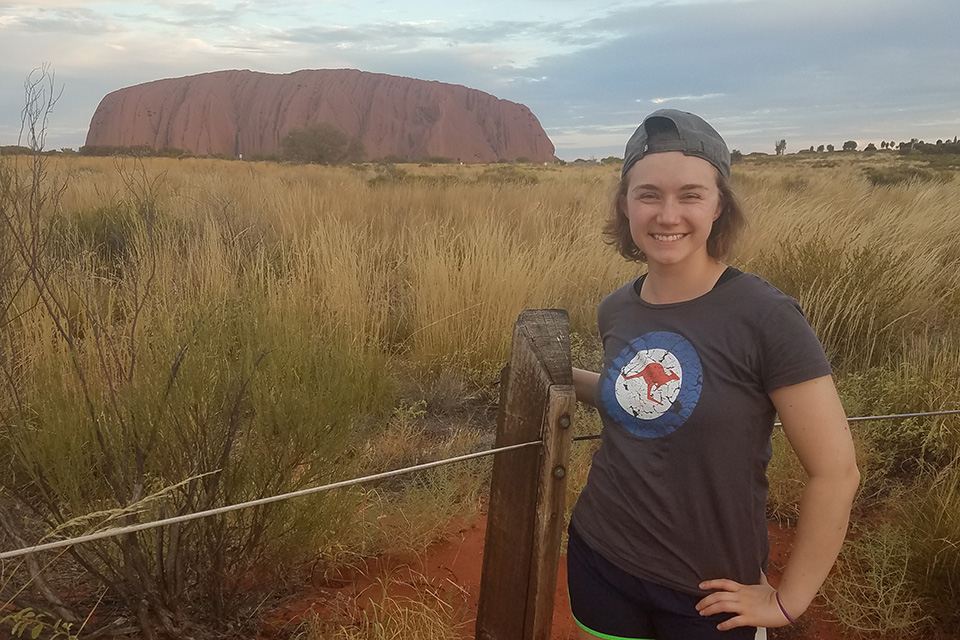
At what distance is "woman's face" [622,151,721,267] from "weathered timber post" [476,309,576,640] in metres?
0.26

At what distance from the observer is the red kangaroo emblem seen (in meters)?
1.19

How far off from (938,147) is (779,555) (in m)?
46.3

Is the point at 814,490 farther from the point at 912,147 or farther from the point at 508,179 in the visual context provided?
the point at 912,147

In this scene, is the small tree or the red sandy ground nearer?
the red sandy ground

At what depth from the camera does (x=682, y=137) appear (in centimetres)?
120

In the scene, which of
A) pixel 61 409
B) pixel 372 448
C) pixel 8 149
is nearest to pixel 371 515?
pixel 372 448

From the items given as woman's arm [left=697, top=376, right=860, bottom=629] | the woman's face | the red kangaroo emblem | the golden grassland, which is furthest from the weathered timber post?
the golden grassland

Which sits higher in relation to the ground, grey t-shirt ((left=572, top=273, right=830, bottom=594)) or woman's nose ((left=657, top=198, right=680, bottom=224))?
woman's nose ((left=657, top=198, right=680, bottom=224))

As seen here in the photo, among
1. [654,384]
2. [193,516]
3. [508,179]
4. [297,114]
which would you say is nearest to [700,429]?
[654,384]

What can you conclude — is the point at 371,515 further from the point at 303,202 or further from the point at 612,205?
the point at 303,202

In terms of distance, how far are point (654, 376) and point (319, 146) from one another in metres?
41.7

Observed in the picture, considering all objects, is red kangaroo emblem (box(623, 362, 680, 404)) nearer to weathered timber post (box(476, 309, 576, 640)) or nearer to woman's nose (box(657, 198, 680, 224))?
weathered timber post (box(476, 309, 576, 640))

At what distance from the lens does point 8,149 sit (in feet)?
8.28

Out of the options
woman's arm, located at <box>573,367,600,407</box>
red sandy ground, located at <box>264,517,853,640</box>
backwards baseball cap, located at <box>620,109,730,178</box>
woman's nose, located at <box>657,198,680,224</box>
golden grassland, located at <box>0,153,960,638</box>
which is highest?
backwards baseball cap, located at <box>620,109,730,178</box>
